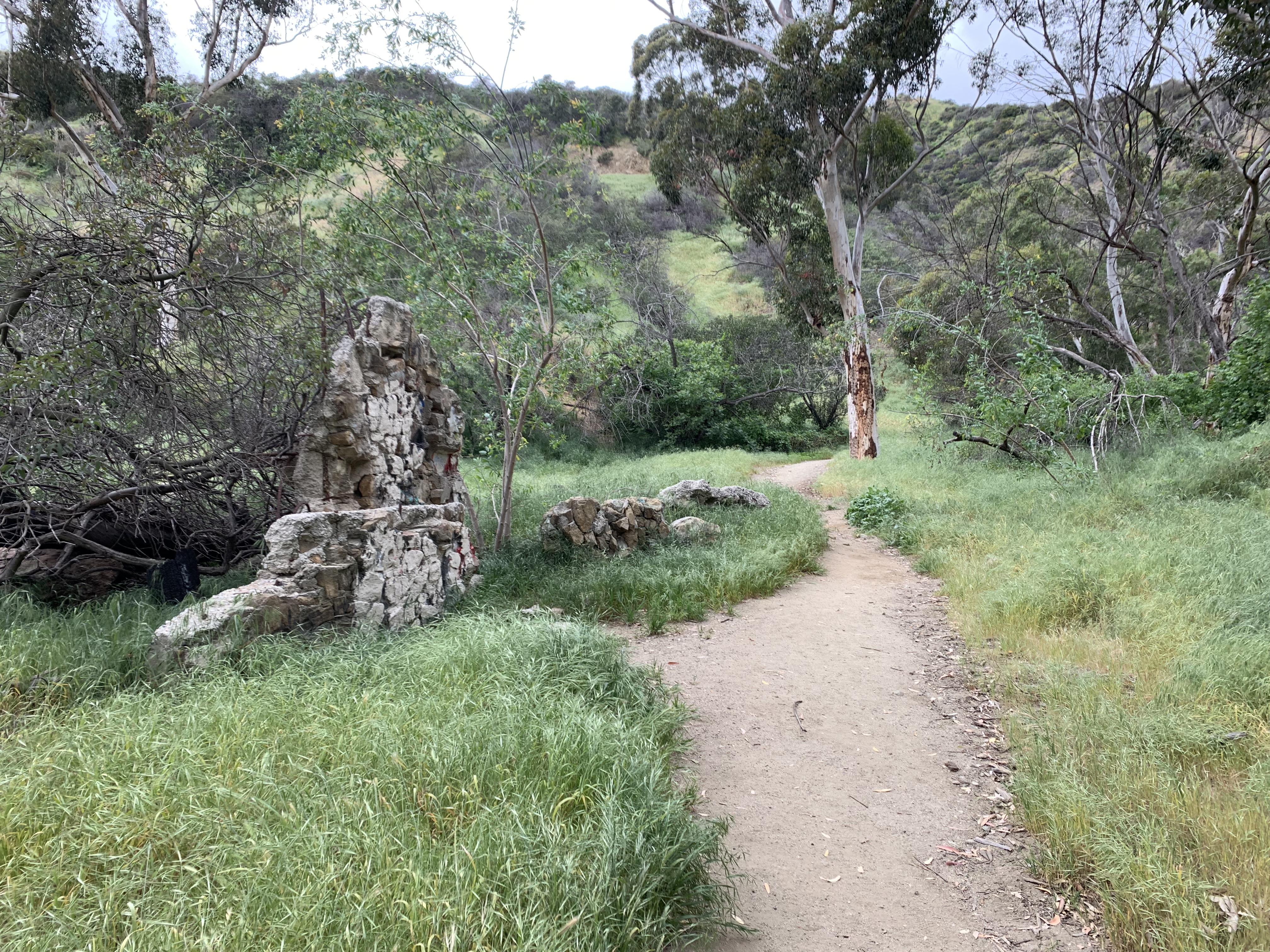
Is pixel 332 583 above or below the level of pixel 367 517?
below

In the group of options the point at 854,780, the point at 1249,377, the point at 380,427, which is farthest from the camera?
the point at 1249,377

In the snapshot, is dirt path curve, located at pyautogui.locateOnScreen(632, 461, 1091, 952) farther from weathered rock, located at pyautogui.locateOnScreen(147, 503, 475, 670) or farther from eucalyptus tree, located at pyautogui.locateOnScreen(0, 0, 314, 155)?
eucalyptus tree, located at pyautogui.locateOnScreen(0, 0, 314, 155)

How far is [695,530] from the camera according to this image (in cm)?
795

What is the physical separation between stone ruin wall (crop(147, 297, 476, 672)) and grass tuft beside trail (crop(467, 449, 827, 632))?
0.63 metres

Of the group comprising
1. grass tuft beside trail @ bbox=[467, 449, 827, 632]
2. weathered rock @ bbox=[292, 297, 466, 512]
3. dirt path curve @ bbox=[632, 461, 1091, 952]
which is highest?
weathered rock @ bbox=[292, 297, 466, 512]

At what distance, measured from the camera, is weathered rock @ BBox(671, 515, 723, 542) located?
7871mm

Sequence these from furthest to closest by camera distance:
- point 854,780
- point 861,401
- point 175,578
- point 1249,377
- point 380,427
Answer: point 861,401, point 1249,377, point 380,427, point 175,578, point 854,780

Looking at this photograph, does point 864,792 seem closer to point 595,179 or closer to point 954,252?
point 954,252

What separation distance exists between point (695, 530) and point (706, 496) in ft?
6.01

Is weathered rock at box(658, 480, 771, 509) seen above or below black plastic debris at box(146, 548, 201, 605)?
below

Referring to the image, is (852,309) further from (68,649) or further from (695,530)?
(68,649)

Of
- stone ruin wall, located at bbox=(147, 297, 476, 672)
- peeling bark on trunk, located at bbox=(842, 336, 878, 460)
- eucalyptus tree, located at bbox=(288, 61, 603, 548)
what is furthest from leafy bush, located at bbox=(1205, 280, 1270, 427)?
stone ruin wall, located at bbox=(147, 297, 476, 672)

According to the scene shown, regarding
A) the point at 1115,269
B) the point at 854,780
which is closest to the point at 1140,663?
the point at 854,780

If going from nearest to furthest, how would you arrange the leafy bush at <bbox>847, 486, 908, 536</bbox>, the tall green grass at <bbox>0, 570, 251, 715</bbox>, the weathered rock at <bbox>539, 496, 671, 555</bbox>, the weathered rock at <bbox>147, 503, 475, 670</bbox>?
1. the tall green grass at <bbox>0, 570, 251, 715</bbox>
2. the weathered rock at <bbox>147, 503, 475, 670</bbox>
3. the weathered rock at <bbox>539, 496, 671, 555</bbox>
4. the leafy bush at <bbox>847, 486, 908, 536</bbox>
